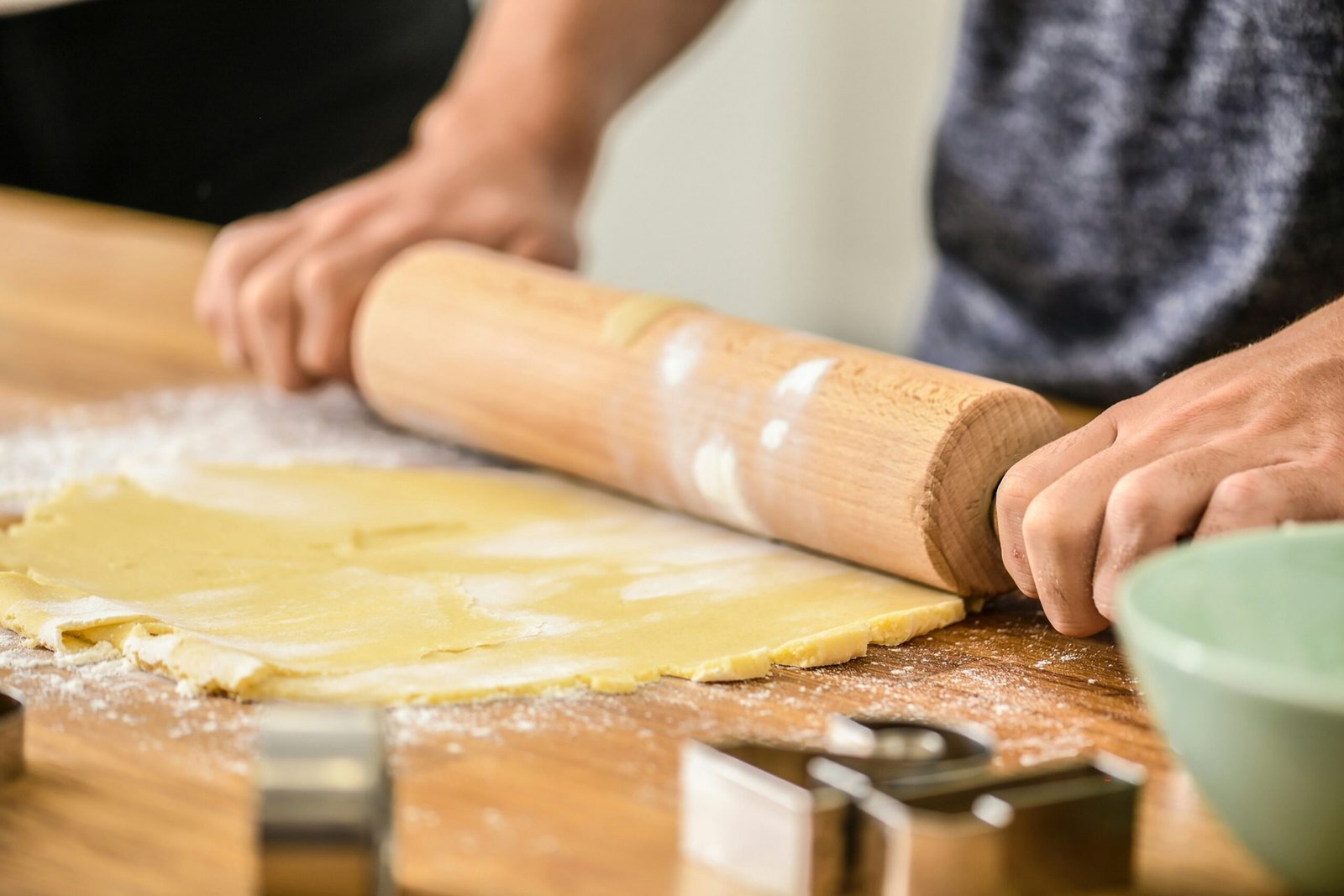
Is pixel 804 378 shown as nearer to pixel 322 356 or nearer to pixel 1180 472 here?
pixel 1180 472

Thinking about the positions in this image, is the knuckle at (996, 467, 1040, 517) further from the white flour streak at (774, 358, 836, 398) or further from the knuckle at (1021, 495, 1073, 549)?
the white flour streak at (774, 358, 836, 398)

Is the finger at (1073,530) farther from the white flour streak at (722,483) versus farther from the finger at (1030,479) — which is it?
the white flour streak at (722,483)

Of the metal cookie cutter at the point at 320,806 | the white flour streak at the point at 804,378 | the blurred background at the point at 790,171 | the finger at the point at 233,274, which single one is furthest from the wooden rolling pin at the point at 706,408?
the blurred background at the point at 790,171

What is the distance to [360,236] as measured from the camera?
1597 mm

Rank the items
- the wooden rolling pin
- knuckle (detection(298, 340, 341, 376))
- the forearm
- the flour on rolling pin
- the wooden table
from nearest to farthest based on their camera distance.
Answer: the wooden table < the wooden rolling pin < the flour on rolling pin < knuckle (detection(298, 340, 341, 376)) < the forearm

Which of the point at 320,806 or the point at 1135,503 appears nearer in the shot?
the point at 320,806

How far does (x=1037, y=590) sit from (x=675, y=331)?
42cm

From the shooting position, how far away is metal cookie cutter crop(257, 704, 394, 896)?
58cm

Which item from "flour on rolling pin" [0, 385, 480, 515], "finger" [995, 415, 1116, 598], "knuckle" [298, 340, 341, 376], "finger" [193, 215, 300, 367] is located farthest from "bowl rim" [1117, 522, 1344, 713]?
"finger" [193, 215, 300, 367]

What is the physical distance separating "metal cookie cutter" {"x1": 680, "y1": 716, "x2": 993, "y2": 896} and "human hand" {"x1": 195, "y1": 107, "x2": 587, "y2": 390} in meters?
0.98

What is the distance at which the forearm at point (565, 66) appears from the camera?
180 centimetres

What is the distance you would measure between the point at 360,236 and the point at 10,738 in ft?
3.06

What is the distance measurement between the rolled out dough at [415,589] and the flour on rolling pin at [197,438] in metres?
0.08

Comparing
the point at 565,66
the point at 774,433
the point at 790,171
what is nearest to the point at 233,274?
the point at 565,66
